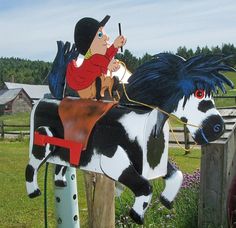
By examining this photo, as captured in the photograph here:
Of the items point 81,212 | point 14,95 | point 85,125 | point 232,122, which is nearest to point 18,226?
point 81,212

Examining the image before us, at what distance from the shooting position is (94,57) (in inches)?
83.9

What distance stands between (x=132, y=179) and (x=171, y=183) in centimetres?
28

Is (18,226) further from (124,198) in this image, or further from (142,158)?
(142,158)

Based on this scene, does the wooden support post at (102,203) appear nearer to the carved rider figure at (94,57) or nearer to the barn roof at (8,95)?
the carved rider figure at (94,57)

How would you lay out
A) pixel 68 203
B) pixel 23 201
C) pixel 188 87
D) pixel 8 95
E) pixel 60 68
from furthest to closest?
pixel 8 95 < pixel 23 201 < pixel 68 203 < pixel 60 68 < pixel 188 87

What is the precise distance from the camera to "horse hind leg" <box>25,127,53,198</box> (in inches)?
93.0

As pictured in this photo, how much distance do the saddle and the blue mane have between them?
0.19 m

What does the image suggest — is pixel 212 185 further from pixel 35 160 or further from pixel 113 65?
pixel 113 65

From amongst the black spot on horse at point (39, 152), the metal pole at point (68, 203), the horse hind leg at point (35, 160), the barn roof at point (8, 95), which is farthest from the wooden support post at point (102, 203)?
the barn roof at point (8, 95)

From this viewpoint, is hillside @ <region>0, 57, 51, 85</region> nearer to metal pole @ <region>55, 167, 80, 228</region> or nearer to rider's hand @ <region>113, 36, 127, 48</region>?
metal pole @ <region>55, 167, 80, 228</region>

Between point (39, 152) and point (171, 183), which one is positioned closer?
point (171, 183)

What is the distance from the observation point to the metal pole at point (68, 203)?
282 centimetres

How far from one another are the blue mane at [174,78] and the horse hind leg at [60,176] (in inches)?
31.3

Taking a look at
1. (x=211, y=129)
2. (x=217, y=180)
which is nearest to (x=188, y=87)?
(x=211, y=129)
